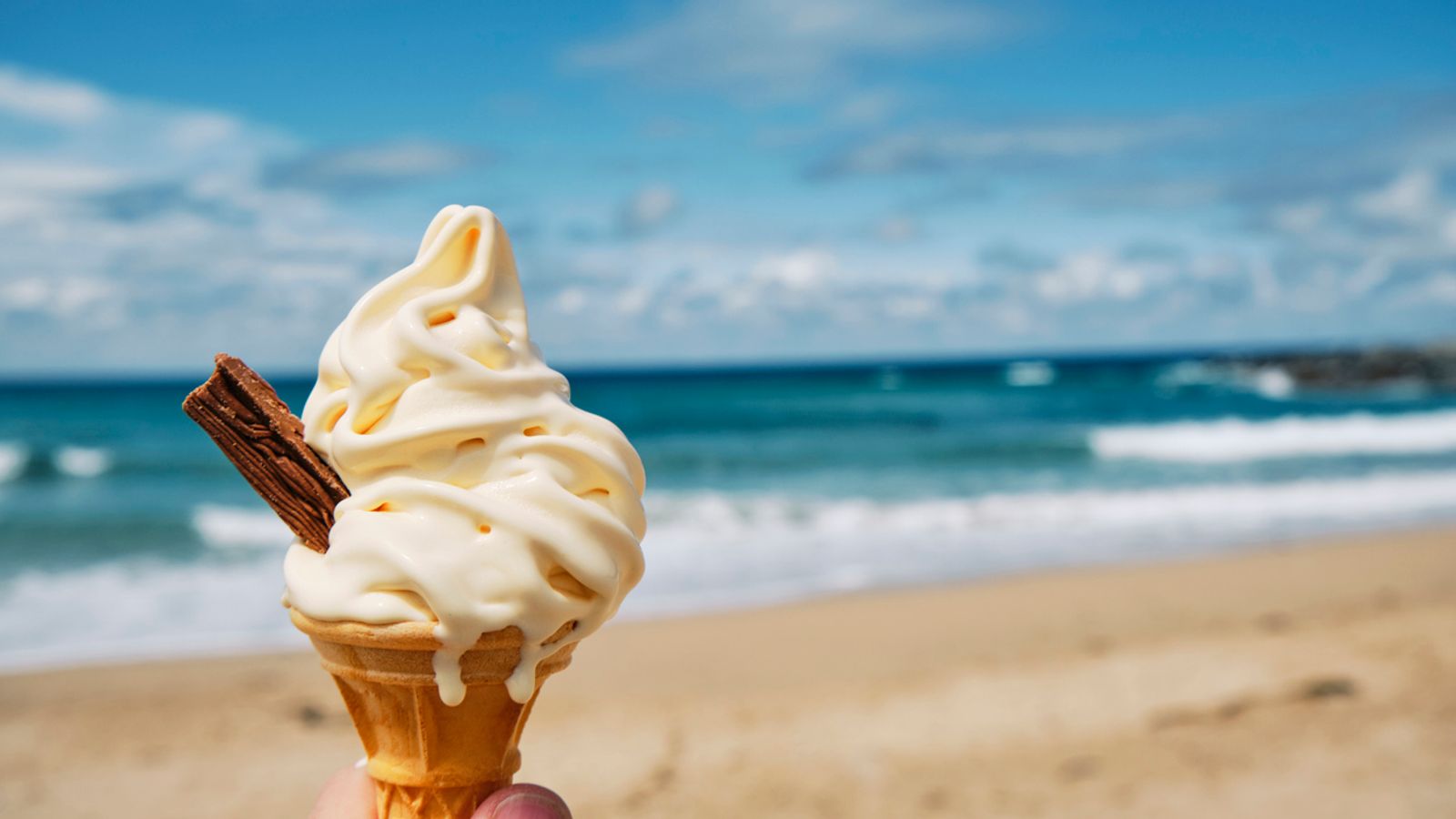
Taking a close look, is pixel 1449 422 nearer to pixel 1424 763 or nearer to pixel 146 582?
pixel 1424 763

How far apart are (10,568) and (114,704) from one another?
633 cm

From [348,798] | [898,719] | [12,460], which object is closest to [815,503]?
[898,719]

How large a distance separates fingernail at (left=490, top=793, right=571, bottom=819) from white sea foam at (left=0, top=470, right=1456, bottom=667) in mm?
7302

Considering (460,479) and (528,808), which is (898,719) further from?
(460,479)

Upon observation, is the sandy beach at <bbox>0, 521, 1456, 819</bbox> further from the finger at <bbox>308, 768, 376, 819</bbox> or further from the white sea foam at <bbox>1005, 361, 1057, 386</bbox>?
the white sea foam at <bbox>1005, 361, 1057, 386</bbox>

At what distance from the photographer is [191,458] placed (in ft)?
77.9

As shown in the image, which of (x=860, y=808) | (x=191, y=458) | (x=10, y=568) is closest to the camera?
(x=860, y=808)

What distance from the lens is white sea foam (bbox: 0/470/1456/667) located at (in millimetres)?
9477

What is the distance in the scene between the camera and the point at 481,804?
7.38 ft

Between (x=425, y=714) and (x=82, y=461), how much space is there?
2530 cm

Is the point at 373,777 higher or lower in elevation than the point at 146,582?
lower

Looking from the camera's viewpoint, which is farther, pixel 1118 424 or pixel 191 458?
pixel 1118 424

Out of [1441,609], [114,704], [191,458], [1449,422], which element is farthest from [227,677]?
[1449,422]

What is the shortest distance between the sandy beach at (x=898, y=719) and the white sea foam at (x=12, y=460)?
55.5 ft
